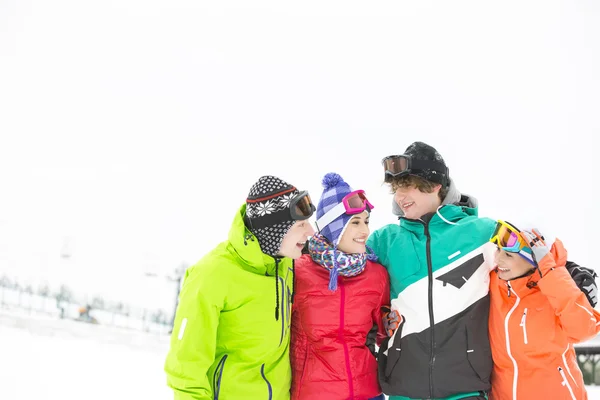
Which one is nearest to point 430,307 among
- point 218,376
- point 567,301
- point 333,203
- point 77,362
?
point 567,301

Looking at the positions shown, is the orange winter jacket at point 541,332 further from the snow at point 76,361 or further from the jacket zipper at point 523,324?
the snow at point 76,361

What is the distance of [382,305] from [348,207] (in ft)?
1.88

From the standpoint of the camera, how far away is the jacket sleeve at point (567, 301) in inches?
87.1

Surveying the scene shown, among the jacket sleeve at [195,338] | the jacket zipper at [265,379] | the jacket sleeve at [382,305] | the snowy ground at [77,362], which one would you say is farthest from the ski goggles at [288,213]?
the snowy ground at [77,362]

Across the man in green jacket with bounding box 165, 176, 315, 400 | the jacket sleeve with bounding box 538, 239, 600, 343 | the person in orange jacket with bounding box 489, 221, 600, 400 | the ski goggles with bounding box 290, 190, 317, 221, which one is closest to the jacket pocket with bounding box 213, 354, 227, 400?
the man in green jacket with bounding box 165, 176, 315, 400

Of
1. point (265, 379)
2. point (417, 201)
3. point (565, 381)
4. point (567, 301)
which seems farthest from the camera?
point (417, 201)

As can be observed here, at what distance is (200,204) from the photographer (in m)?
27.7

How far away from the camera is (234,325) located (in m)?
2.42

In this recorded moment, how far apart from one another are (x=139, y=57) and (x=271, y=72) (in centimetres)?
1655

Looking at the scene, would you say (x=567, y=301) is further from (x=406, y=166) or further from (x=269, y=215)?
(x=269, y=215)

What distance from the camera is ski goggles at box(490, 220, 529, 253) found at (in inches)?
93.1

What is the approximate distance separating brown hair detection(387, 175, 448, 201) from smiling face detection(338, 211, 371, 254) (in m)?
0.29

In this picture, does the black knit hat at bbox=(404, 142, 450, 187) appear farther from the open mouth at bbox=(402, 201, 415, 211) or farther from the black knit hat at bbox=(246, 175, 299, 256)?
the black knit hat at bbox=(246, 175, 299, 256)

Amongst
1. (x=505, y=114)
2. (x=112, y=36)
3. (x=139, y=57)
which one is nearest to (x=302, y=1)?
(x=139, y=57)
